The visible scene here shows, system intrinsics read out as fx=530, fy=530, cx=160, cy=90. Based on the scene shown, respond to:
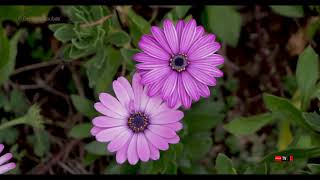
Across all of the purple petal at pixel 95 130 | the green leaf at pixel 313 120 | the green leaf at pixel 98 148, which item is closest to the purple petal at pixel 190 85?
the purple petal at pixel 95 130

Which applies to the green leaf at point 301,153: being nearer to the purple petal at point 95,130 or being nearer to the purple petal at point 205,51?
the purple petal at point 205,51

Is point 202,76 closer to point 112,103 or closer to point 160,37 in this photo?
point 160,37

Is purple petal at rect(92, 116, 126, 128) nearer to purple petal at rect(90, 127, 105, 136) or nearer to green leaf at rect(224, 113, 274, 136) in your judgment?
purple petal at rect(90, 127, 105, 136)

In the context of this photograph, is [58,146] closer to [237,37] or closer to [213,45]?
[237,37]

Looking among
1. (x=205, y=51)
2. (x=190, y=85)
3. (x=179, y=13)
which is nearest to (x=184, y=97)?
(x=190, y=85)

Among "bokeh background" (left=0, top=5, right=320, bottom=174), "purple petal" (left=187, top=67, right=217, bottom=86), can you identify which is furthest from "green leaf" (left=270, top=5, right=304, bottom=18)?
"purple petal" (left=187, top=67, right=217, bottom=86)

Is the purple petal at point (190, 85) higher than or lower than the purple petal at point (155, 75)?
lower
